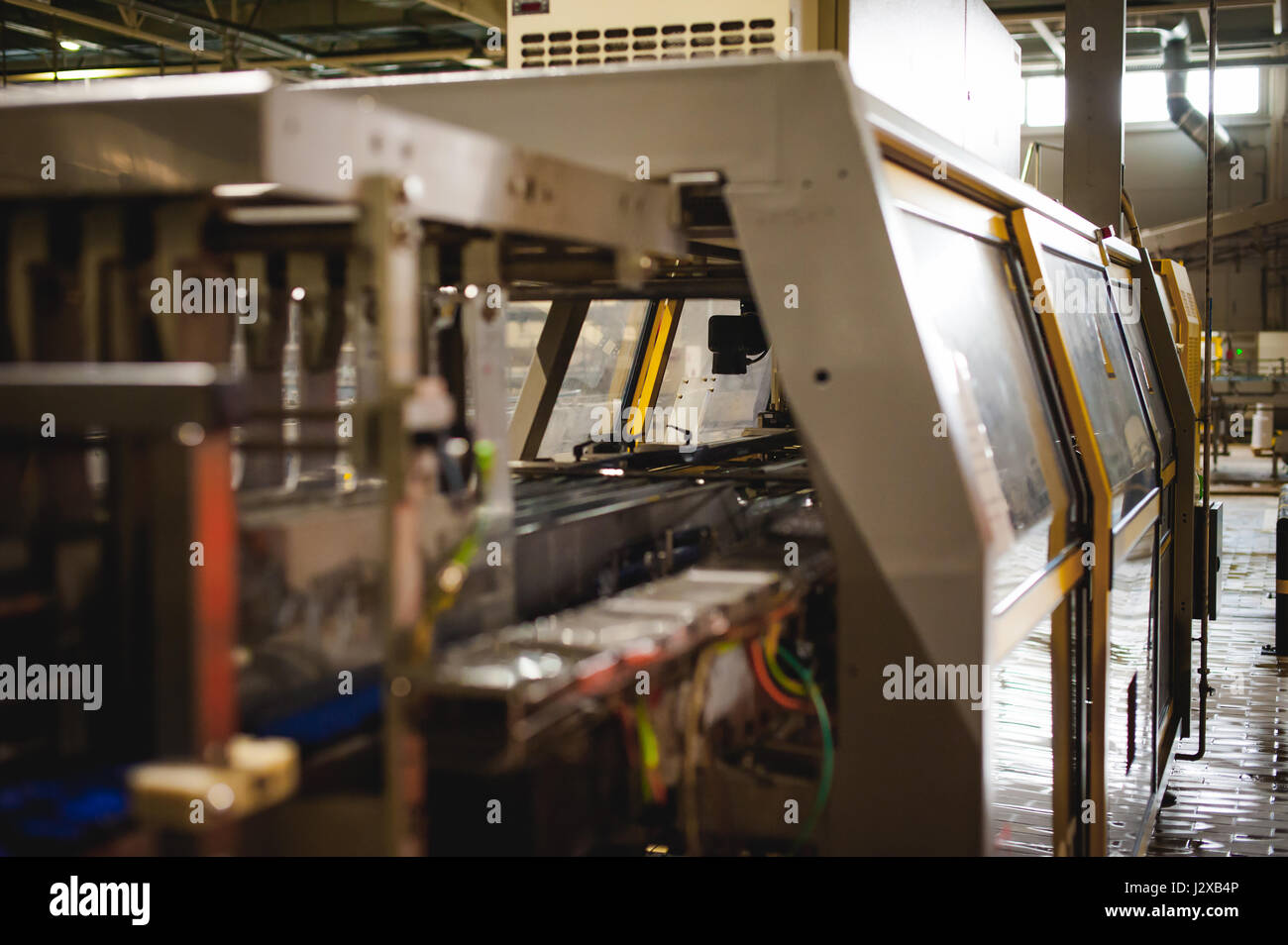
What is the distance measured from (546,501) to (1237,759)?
11.0 feet

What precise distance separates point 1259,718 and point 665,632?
4.51 metres

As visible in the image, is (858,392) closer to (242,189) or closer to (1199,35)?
(242,189)

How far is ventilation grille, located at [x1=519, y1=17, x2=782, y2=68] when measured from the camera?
2.06 m

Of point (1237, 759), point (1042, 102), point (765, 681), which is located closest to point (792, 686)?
point (765, 681)

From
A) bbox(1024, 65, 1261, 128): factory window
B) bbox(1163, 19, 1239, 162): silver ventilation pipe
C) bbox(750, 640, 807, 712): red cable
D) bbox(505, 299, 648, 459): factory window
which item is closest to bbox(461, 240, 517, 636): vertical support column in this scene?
bbox(750, 640, 807, 712): red cable

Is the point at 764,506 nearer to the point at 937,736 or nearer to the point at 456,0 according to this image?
the point at 937,736

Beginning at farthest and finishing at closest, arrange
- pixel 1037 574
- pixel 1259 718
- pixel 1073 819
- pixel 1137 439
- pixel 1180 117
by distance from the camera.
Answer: pixel 1180 117
pixel 1259 718
pixel 1137 439
pixel 1073 819
pixel 1037 574

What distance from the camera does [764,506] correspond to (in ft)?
8.88

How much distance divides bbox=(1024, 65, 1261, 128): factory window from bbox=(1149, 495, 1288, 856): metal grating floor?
11.7 meters

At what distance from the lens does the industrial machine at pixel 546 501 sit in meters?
1.16

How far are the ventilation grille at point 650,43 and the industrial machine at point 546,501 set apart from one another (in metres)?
0.29

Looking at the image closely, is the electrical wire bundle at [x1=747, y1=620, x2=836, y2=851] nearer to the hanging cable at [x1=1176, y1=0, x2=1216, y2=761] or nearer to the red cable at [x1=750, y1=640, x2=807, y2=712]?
the red cable at [x1=750, y1=640, x2=807, y2=712]

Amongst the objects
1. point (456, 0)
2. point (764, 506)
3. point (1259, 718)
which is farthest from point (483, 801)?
point (456, 0)

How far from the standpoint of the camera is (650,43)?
214 centimetres
